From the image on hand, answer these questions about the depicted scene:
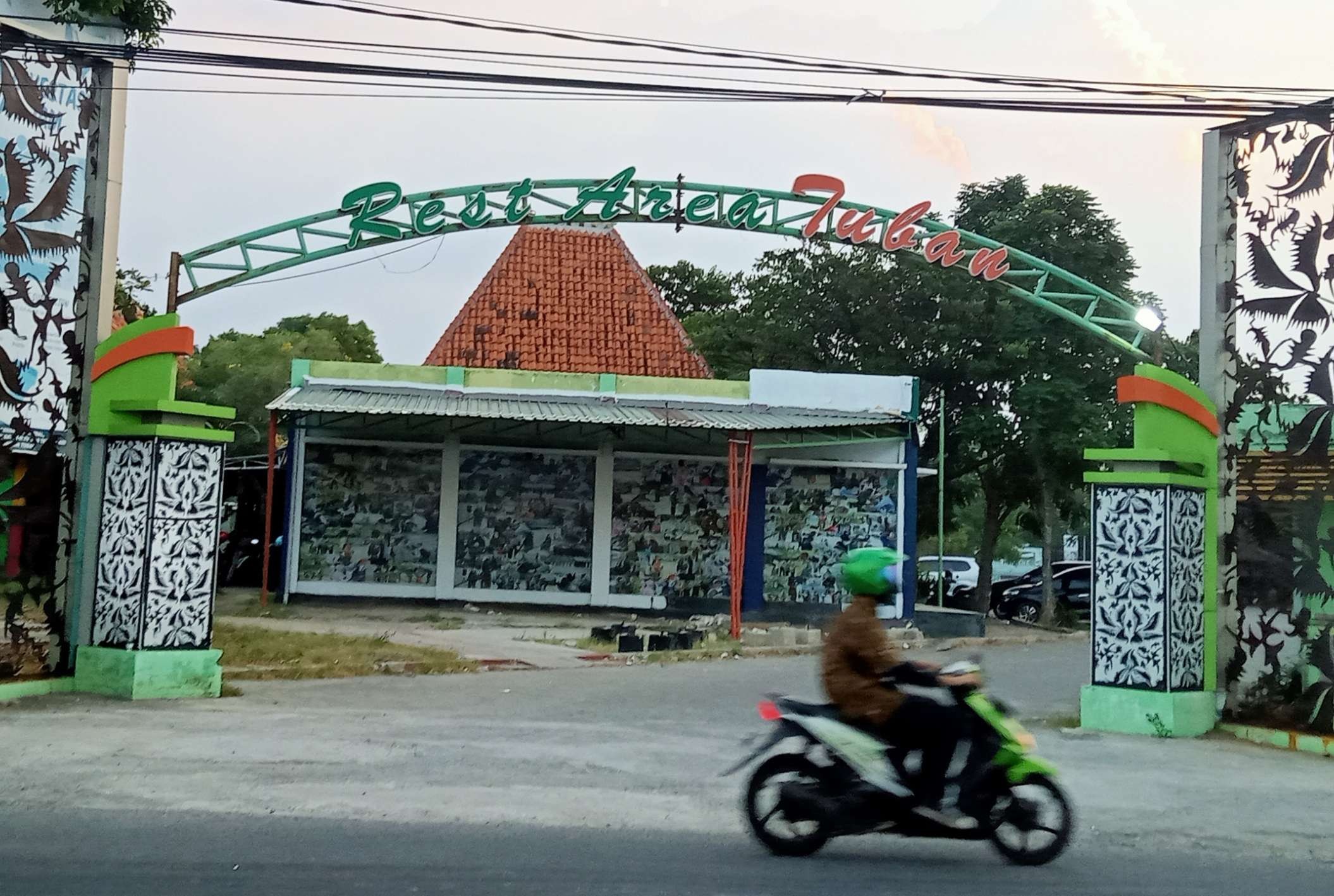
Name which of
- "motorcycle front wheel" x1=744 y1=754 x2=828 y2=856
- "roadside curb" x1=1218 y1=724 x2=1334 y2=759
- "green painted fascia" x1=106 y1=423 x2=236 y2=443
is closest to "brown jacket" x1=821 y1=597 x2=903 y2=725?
"motorcycle front wheel" x1=744 y1=754 x2=828 y2=856

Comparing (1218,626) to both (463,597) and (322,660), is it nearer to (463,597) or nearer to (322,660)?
(322,660)

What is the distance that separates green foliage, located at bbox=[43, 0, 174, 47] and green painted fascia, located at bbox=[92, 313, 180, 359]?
2.76 metres

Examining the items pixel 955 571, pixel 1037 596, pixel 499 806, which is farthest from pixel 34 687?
pixel 955 571

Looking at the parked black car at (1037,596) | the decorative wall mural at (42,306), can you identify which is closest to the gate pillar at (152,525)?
the decorative wall mural at (42,306)

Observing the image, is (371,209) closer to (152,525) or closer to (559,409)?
(559,409)

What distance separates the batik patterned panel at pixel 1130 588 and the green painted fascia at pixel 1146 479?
0.07 meters

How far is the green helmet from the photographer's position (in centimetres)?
700

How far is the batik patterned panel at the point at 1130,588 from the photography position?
40.2 feet

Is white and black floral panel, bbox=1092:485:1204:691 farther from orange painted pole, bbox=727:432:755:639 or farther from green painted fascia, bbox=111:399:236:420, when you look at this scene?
orange painted pole, bbox=727:432:755:639

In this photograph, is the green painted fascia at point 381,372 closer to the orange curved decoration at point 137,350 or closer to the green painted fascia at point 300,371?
the green painted fascia at point 300,371

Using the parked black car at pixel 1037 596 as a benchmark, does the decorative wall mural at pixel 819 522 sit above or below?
above

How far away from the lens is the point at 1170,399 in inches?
495

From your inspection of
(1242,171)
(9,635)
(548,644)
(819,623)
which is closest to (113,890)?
(9,635)

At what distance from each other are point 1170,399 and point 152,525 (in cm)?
913
